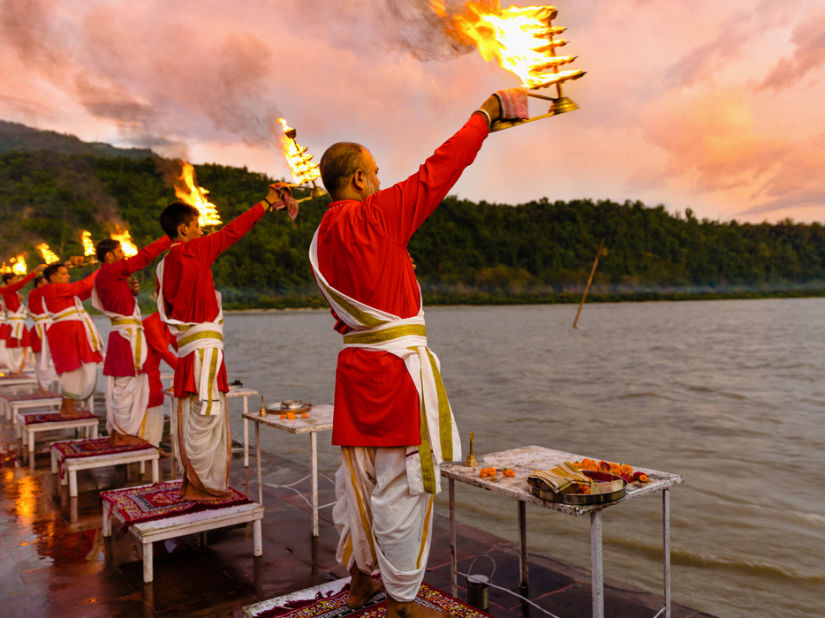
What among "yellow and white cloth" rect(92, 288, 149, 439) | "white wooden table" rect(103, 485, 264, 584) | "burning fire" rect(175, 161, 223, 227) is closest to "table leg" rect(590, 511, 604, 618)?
"white wooden table" rect(103, 485, 264, 584)

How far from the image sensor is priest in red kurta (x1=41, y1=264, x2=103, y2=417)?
8.31 m

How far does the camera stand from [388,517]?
8.96 feet

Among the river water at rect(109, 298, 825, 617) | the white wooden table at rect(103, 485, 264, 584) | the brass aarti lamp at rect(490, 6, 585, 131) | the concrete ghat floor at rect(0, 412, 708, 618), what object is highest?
the brass aarti lamp at rect(490, 6, 585, 131)

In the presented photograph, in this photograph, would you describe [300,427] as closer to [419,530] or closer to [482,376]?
[419,530]

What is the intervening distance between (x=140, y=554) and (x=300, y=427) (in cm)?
142

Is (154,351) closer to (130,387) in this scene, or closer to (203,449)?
(130,387)

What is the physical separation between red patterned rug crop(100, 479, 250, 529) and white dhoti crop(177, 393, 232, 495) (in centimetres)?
16

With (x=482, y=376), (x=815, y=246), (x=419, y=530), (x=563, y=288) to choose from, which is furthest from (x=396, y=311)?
(x=815, y=246)

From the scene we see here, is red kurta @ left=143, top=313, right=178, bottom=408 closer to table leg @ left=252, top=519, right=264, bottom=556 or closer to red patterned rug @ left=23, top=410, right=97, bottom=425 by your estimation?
red patterned rug @ left=23, top=410, right=97, bottom=425

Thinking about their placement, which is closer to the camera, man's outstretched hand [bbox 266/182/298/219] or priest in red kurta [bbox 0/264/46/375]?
man's outstretched hand [bbox 266/182/298/219]

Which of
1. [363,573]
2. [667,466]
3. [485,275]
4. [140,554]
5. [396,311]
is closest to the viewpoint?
[396,311]

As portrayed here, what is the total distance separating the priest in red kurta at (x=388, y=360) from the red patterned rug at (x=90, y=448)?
4.03m

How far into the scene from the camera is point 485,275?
94562 mm

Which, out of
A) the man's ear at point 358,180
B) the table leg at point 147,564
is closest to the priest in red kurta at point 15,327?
the table leg at point 147,564
